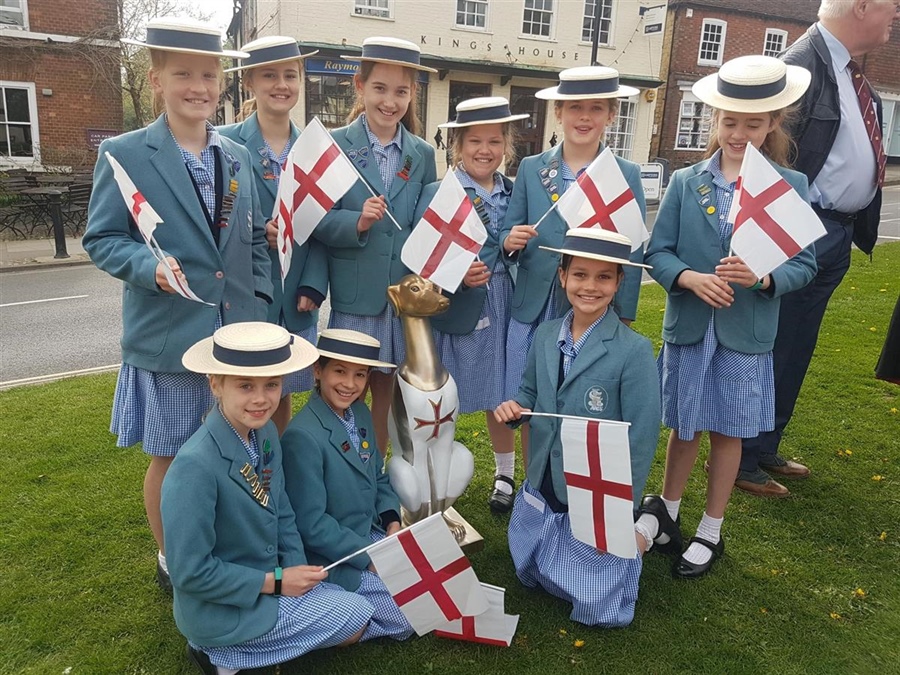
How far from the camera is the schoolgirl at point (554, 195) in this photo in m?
3.27

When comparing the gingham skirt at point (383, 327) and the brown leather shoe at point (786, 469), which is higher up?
the gingham skirt at point (383, 327)

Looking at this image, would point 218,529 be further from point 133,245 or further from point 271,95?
point 271,95

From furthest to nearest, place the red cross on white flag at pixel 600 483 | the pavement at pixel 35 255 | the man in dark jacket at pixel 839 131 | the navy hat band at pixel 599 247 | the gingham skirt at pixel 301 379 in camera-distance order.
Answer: the pavement at pixel 35 255, the man in dark jacket at pixel 839 131, the gingham skirt at pixel 301 379, the navy hat band at pixel 599 247, the red cross on white flag at pixel 600 483

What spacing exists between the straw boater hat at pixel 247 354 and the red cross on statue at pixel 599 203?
1.42m

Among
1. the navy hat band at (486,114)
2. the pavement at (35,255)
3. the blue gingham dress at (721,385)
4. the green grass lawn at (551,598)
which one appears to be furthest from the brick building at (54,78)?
the blue gingham dress at (721,385)

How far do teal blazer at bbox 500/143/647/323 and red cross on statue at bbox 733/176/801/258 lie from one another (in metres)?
0.54

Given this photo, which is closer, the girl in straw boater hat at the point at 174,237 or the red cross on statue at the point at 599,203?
the girl in straw boater hat at the point at 174,237

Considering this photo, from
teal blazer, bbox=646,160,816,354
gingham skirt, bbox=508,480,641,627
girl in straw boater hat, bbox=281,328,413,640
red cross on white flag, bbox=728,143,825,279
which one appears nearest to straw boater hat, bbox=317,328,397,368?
girl in straw boater hat, bbox=281,328,413,640

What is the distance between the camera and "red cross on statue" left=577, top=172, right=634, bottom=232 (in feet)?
10.4

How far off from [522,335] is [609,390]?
2.20 feet

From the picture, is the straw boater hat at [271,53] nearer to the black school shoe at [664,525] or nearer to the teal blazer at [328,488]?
the teal blazer at [328,488]

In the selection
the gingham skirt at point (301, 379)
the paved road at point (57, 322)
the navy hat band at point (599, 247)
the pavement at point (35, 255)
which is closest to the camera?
the navy hat band at point (599, 247)

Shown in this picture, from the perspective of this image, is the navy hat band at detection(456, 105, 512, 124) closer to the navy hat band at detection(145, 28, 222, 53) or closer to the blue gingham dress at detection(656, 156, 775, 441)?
the blue gingham dress at detection(656, 156, 775, 441)

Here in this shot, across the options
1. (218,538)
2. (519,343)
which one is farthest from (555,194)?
(218,538)
